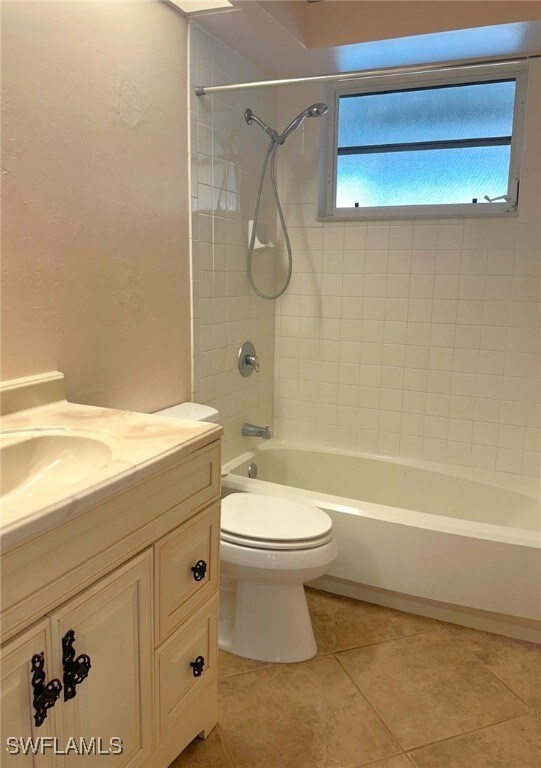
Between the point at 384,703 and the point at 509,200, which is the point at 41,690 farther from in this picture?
the point at 509,200

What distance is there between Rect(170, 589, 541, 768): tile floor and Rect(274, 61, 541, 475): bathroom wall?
0.91 meters

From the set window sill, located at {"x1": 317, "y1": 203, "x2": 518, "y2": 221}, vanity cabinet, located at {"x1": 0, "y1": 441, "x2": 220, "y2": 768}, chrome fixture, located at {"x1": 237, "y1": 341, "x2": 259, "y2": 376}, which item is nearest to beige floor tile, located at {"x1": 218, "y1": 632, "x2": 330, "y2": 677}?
vanity cabinet, located at {"x1": 0, "y1": 441, "x2": 220, "y2": 768}

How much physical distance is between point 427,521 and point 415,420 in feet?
2.41

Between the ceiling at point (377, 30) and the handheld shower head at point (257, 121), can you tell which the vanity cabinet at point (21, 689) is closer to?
the ceiling at point (377, 30)

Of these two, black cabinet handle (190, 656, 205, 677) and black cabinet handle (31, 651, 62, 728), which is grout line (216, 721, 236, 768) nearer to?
black cabinet handle (190, 656, 205, 677)

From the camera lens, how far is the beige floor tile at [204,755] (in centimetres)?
145

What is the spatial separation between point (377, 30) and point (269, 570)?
1.96 meters

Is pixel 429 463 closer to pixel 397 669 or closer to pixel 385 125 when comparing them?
pixel 397 669

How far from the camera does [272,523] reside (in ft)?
6.09

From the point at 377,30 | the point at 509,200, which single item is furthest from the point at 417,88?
the point at 509,200

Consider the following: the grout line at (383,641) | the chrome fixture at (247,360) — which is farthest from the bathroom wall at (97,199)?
the grout line at (383,641)

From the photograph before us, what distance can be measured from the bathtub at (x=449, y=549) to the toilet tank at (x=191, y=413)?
411mm

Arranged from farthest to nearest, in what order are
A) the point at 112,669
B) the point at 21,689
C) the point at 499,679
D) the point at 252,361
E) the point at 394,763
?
the point at 252,361, the point at 499,679, the point at 394,763, the point at 112,669, the point at 21,689

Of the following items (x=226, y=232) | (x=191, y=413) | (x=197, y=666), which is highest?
(x=226, y=232)
